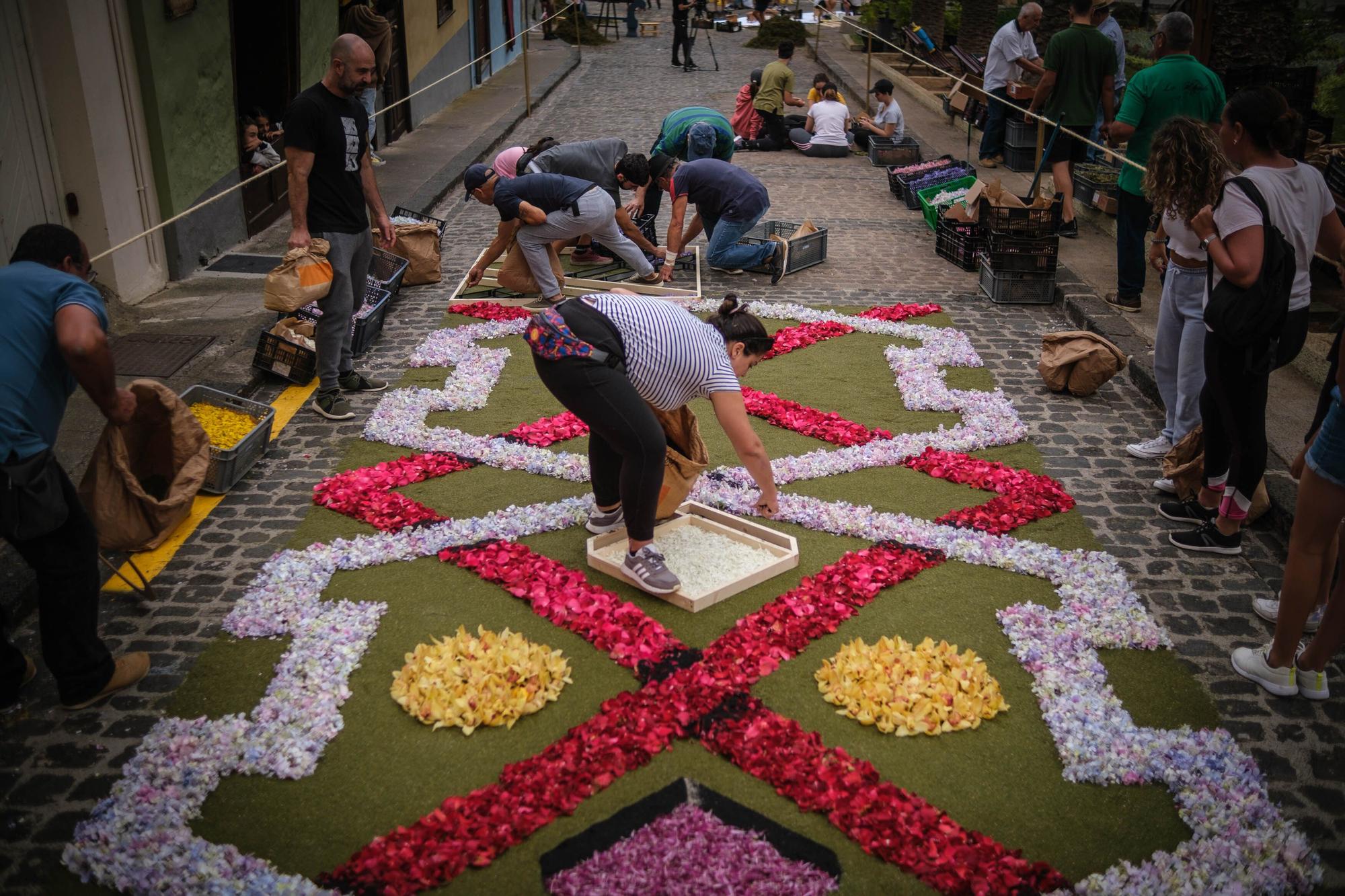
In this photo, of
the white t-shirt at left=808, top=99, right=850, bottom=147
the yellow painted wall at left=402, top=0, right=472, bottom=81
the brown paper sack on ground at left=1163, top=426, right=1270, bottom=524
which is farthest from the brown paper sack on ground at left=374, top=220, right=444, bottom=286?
the yellow painted wall at left=402, top=0, right=472, bottom=81

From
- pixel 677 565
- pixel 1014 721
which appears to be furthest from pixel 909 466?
pixel 1014 721

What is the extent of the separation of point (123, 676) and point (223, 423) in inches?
95.2

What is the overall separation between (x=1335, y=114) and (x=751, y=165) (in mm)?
7487

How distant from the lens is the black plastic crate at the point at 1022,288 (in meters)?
9.94

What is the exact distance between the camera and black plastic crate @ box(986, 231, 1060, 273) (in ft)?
32.3

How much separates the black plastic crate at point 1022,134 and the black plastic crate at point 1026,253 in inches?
214

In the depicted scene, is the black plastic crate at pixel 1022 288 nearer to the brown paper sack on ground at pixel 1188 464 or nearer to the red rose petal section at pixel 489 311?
the brown paper sack on ground at pixel 1188 464

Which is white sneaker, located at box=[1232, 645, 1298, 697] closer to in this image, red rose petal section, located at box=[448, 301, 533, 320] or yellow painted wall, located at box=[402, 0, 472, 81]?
red rose petal section, located at box=[448, 301, 533, 320]

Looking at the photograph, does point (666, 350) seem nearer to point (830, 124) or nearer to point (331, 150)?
point (331, 150)

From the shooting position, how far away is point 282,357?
309 inches

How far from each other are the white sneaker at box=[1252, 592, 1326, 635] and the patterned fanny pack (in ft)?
10.6

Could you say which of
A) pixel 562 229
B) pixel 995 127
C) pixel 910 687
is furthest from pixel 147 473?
pixel 995 127

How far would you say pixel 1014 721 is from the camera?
444cm

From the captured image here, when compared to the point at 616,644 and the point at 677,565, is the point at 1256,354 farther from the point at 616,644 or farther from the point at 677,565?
the point at 616,644
